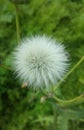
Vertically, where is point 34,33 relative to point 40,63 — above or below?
above

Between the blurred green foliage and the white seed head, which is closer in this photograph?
the white seed head

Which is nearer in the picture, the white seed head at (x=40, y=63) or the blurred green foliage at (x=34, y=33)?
the white seed head at (x=40, y=63)

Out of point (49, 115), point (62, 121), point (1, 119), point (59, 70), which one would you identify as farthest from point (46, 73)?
point (1, 119)

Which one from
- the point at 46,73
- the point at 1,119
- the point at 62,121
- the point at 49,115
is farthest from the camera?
the point at 1,119

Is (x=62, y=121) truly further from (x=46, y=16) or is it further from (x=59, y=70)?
(x=46, y=16)

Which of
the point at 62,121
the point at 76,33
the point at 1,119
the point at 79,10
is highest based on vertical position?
the point at 79,10
